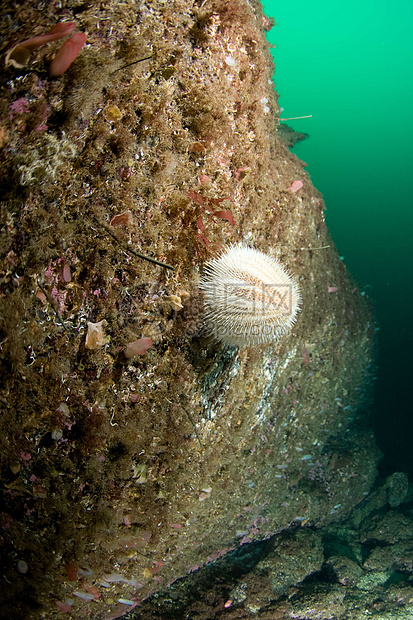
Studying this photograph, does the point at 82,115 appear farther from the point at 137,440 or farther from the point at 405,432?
the point at 405,432

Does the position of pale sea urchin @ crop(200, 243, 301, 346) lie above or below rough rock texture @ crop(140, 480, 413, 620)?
above

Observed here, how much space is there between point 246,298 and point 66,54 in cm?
238

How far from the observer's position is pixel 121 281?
270cm

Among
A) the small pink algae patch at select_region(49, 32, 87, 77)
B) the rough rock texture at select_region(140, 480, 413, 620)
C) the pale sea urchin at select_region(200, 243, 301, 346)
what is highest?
the small pink algae patch at select_region(49, 32, 87, 77)

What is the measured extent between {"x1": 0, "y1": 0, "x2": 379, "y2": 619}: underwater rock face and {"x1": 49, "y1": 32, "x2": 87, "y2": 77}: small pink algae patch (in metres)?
0.05

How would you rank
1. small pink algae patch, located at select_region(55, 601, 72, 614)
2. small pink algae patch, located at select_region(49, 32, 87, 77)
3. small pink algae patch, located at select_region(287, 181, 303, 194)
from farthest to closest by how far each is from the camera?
small pink algae patch, located at select_region(287, 181, 303, 194)
small pink algae patch, located at select_region(55, 601, 72, 614)
small pink algae patch, located at select_region(49, 32, 87, 77)

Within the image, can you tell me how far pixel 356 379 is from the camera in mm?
7727

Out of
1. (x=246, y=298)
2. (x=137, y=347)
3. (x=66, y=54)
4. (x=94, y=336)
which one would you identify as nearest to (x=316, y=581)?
(x=137, y=347)

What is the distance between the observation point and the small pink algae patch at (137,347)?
2727 mm

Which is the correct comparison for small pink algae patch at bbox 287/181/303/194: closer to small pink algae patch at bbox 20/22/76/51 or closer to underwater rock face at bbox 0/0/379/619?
underwater rock face at bbox 0/0/379/619

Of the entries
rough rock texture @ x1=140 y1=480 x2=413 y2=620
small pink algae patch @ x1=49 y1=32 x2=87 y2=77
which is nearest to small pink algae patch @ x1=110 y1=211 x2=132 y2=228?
small pink algae patch @ x1=49 y1=32 x2=87 y2=77

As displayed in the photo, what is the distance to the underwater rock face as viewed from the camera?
2574 millimetres

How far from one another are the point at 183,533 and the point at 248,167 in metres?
4.22

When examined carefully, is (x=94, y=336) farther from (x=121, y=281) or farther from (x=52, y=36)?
(x=52, y=36)
